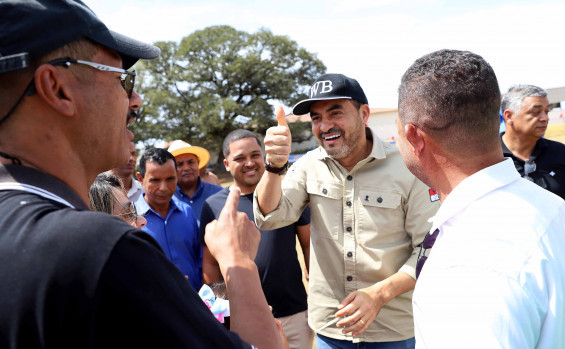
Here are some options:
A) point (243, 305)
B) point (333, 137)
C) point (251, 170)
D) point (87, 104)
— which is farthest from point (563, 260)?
point (251, 170)

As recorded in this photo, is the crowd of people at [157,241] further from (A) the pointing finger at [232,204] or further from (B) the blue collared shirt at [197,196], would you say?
(B) the blue collared shirt at [197,196]

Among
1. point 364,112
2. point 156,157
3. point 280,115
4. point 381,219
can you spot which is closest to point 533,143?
point 364,112

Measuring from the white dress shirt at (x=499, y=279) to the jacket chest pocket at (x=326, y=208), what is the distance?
60.0 inches

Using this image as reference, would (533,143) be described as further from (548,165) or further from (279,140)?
(279,140)

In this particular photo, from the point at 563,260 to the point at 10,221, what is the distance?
1.54m

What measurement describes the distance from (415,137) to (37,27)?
141 cm

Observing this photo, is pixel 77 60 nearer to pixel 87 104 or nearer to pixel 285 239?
pixel 87 104

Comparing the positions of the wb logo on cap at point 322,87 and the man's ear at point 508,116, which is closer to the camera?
the wb logo on cap at point 322,87

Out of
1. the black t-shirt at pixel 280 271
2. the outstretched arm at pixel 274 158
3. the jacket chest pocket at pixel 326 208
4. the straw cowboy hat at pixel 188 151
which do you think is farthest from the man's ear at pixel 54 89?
the straw cowboy hat at pixel 188 151

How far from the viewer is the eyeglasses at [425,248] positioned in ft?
7.84

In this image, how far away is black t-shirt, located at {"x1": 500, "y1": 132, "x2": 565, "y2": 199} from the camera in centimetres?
416

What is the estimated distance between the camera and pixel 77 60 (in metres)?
1.05

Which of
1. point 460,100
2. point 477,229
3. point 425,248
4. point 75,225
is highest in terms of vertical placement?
point 460,100

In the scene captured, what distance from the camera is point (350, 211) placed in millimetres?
2941
